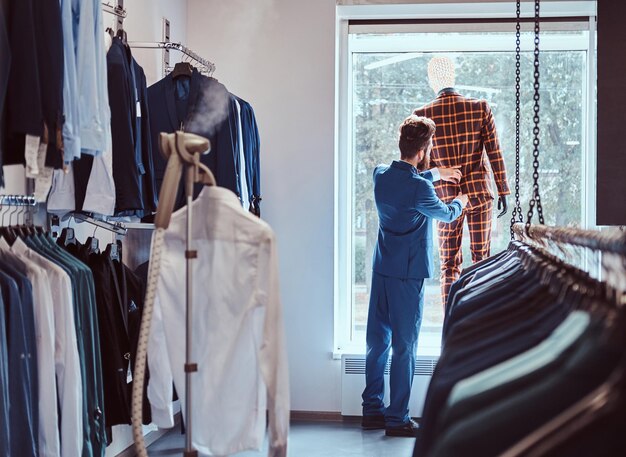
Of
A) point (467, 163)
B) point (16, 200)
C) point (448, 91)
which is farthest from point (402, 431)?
point (16, 200)

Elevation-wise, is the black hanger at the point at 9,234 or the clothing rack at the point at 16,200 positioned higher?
the clothing rack at the point at 16,200

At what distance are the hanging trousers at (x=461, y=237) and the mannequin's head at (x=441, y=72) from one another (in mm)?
791

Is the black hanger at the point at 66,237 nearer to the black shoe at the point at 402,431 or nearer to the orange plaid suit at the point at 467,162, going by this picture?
the black shoe at the point at 402,431

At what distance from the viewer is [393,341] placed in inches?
191

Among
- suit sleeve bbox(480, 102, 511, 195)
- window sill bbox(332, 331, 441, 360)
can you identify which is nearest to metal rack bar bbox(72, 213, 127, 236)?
window sill bbox(332, 331, 441, 360)

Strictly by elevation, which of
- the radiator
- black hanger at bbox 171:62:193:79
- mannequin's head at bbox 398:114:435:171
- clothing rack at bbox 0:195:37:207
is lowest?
the radiator

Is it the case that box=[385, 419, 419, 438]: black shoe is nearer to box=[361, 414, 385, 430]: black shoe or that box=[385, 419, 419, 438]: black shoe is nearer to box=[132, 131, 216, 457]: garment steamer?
box=[361, 414, 385, 430]: black shoe

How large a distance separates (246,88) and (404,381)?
214 centimetres

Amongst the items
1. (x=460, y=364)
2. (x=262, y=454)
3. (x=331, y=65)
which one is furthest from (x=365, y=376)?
(x=460, y=364)

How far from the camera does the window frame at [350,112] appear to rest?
17.7 feet

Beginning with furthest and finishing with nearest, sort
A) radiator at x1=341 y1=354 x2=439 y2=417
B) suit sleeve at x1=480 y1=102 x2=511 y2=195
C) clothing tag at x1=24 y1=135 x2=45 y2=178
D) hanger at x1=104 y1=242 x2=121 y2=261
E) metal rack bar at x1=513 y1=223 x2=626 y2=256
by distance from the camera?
radiator at x1=341 y1=354 x2=439 y2=417 < suit sleeve at x1=480 y1=102 x2=511 y2=195 < hanger at x1=104 y1=242 x2=121 y2=261 < clothing tag at x1=24 y1=135 x2=45 y2=178 < metal rack bar at x1=513 y1=223 x2=626 y2=256

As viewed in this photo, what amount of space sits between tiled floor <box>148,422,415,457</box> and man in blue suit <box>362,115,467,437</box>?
0.19 metres

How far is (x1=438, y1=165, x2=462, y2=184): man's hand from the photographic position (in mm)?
5031

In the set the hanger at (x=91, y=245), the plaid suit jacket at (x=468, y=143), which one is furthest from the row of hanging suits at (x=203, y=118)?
the plaid suit jacket at (x=468, y=143)
